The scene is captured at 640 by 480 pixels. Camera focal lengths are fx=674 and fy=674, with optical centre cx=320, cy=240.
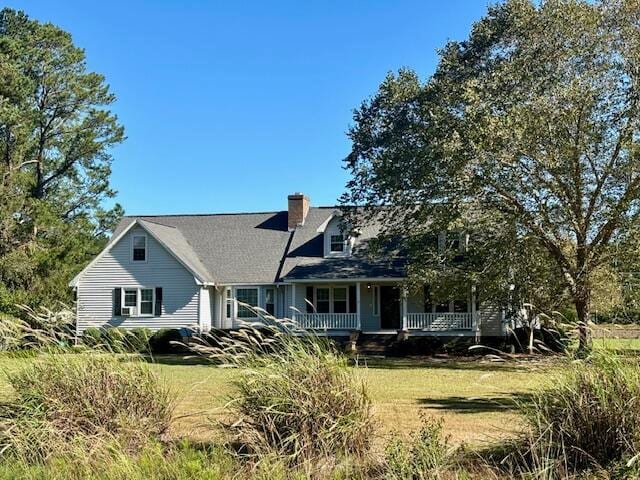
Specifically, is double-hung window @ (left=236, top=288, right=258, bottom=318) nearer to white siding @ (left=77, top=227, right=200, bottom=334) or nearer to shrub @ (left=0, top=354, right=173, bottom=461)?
white siding @ (left=77, top=227, right=200, bottom=334)

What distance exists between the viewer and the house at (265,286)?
29422 millimetres

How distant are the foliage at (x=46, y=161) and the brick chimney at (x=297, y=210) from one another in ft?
37.1

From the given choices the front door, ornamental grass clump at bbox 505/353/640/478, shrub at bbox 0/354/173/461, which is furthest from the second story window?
ornamental grass clump at bbox 505/353/640/478

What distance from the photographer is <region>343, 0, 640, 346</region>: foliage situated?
1805cm

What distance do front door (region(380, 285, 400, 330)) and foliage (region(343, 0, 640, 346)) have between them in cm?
885

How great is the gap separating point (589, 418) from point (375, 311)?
24676 millimetres

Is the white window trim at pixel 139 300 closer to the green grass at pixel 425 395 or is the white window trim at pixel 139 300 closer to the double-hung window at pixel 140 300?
the double-hung window at pixel 140 300

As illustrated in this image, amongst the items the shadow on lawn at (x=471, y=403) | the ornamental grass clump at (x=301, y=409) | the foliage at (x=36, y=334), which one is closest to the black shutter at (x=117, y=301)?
the shadow on lawn at (x=471, y=403)

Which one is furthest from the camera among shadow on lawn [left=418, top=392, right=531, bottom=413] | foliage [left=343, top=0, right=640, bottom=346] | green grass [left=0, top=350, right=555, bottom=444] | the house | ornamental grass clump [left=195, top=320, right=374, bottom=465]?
the house

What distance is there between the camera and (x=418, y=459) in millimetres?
5918

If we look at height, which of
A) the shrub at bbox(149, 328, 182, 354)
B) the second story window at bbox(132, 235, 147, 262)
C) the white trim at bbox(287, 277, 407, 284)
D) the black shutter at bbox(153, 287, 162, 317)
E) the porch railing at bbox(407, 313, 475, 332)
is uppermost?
the second story window at bbox(132, 235, 147, 262)

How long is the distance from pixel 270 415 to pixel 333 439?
72cm

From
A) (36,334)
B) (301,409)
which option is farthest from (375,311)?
(301,409)

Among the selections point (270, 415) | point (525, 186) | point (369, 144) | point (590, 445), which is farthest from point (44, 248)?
point (590, 445)
